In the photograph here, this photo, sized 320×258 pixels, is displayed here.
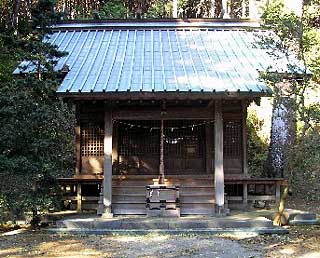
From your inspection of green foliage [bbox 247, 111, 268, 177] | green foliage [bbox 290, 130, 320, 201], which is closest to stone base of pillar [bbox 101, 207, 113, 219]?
green foliage [bbox 290, 130, 320, 201]

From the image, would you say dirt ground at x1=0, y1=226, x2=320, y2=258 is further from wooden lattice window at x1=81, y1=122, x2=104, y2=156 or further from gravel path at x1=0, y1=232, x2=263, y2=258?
wooden lattice window at x1=81, y1=122, x2=104, y2=156

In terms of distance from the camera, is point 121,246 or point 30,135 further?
point 30,135

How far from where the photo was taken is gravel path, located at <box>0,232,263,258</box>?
23.3 feet

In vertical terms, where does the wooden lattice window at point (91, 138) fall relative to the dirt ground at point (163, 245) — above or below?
above

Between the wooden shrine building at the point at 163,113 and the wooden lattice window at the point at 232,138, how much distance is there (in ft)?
0.09

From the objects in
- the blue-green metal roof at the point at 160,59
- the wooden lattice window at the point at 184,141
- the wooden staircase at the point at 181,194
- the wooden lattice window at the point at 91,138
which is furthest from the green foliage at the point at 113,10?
the wooden staircase at the point at 181,194

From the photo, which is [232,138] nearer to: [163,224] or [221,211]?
[221,211]

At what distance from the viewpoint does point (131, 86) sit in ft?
32.1

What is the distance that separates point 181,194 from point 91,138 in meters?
3.14

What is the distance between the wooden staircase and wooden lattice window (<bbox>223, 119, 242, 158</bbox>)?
3.56 ft

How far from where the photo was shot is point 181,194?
10930 millimetres

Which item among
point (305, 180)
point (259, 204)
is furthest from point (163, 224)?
point (305, 180)

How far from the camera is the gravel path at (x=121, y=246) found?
23.3 feet

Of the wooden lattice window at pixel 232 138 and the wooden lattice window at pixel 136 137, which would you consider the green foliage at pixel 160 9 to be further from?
the wooden lattice window at pixel 232 138
